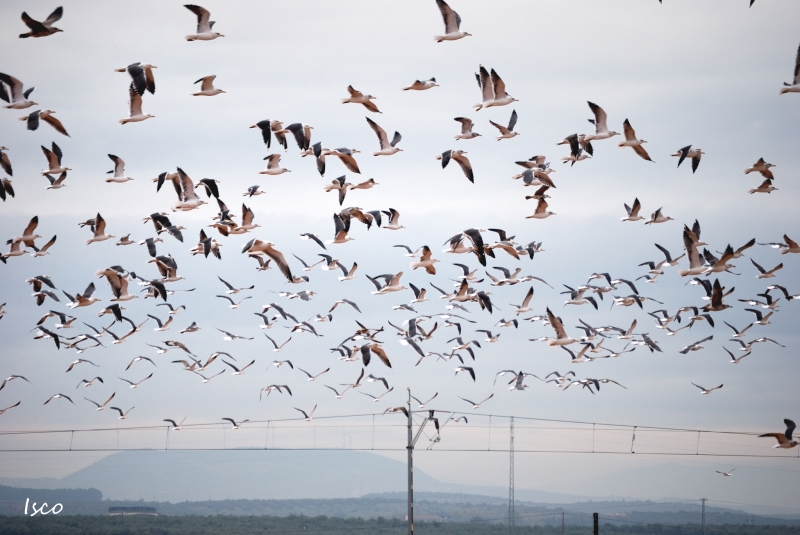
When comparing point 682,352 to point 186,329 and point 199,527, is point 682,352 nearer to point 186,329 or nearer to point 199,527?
point 186,329

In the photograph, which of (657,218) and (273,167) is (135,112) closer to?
Result: (273,167)

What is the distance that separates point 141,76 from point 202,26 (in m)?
3.20

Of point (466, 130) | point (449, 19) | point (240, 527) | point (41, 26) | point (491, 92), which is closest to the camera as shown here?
point (41, 26)

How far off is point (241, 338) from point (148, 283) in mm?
13454

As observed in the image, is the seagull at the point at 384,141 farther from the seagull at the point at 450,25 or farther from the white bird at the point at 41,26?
the white bird at the point at 41,26

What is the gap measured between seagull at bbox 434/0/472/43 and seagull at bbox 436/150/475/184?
5.16 metres

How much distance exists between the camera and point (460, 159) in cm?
4012

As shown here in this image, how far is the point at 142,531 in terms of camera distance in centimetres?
13750

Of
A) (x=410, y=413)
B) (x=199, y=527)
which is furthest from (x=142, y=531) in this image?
(x=410, y=413)

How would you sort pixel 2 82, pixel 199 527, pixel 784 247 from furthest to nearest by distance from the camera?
pixel 199 527 < pixel 784 247 < pixel 2 82

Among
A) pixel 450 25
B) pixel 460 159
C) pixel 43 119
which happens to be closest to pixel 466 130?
pixel 460 159

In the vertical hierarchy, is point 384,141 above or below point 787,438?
above

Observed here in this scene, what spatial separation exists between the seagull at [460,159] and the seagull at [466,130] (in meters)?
1.86

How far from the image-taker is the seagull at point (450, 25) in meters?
35.5
